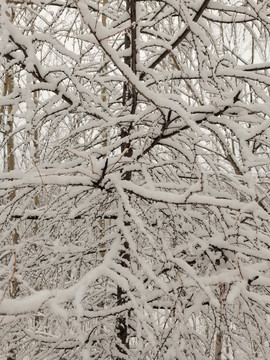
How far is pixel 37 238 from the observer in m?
2.41

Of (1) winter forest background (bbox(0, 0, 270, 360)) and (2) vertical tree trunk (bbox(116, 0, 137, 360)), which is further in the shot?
(2) vertical tree trunk (bbox(116, 0, 137, 360))

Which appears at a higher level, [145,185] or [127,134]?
[127,134]

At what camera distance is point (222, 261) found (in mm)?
2373

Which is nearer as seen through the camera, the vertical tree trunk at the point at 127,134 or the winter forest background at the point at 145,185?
the winter forest background at the point at 145,185

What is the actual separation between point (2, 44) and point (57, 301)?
3.44 ft

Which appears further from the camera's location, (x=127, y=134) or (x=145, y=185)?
(x=127, y=134)

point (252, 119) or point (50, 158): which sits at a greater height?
point (252, 119)

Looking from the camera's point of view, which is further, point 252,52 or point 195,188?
point 252,52

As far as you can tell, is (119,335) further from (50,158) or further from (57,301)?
(57,301)

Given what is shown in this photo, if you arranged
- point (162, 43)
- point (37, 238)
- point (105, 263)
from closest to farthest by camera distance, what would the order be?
point (105, 263) → point (162, 43) → point (37, 238)

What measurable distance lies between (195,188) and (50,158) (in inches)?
50.2

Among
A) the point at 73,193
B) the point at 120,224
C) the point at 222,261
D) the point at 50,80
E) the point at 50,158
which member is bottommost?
the point at 222,261

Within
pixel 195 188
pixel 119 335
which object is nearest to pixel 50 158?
pixel 195 188

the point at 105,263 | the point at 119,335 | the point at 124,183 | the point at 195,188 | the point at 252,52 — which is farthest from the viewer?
the point at 252,52
